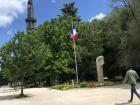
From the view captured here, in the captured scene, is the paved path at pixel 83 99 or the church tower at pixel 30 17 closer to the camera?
the paved path at pixel 83 99

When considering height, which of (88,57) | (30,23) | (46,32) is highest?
(30,23)

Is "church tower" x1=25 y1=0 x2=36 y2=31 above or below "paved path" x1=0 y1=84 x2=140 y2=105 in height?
above

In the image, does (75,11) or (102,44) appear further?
(75,11)

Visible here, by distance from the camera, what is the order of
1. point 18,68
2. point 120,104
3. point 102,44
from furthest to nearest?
point 102,44 < point 18,68 < point 120,104

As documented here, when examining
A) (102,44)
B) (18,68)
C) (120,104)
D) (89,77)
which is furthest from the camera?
(89,77)

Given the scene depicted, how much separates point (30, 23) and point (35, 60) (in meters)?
51.8

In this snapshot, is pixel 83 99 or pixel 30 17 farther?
pixel 30 17

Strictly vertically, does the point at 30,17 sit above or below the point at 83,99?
above

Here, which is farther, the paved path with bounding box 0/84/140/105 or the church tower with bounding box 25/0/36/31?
the church tower with bounding box 25/0/36/31

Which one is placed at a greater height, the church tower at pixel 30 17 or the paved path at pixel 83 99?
the church tower at pixel 30 17

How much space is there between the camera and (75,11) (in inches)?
3105

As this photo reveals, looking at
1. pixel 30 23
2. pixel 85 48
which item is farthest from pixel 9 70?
pixel 30 23

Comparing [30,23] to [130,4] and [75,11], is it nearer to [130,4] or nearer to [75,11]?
[75,11]

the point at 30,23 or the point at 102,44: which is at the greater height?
the point at 30,23
